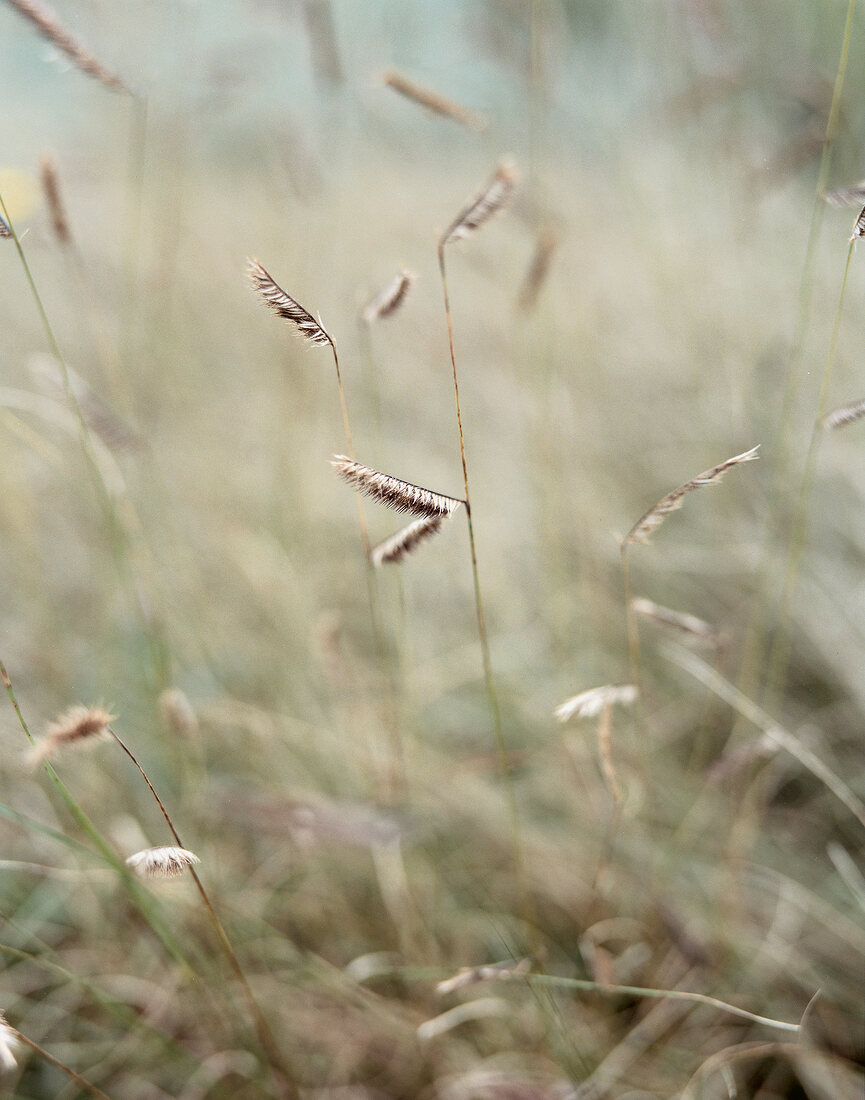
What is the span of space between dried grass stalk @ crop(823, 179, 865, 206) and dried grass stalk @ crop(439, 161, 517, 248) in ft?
0.58

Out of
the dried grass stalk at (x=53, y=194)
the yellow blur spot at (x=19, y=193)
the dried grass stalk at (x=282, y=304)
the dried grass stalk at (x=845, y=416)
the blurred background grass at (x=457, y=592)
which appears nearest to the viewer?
the dried grass stalk at (x=282, y=304)

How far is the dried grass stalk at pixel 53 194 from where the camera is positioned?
1.66 feet

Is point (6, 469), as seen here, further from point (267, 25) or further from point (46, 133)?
point (46, 133)

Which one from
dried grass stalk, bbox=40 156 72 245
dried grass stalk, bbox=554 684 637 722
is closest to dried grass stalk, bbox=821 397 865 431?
dried grass stalk, bbox=554 684 637 722

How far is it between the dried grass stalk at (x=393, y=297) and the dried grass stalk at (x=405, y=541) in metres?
0.12

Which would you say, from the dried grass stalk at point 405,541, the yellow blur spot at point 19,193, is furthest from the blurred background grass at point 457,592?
the dried grass stalk at point 405,541

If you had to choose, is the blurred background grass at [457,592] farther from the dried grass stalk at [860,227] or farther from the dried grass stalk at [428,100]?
the dried grass stalk at [860,227]

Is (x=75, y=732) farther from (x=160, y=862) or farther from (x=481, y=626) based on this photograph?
(x=481, y=626)

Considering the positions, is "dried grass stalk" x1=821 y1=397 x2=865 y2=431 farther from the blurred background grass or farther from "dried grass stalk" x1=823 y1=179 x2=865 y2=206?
the blurred background grass

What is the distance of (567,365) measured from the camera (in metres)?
1.24

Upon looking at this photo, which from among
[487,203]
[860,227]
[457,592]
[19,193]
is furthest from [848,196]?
[19,193]

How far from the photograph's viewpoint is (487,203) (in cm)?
38

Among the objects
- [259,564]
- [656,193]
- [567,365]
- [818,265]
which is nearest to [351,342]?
[567,365]

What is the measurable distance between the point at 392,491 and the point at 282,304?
9cm
